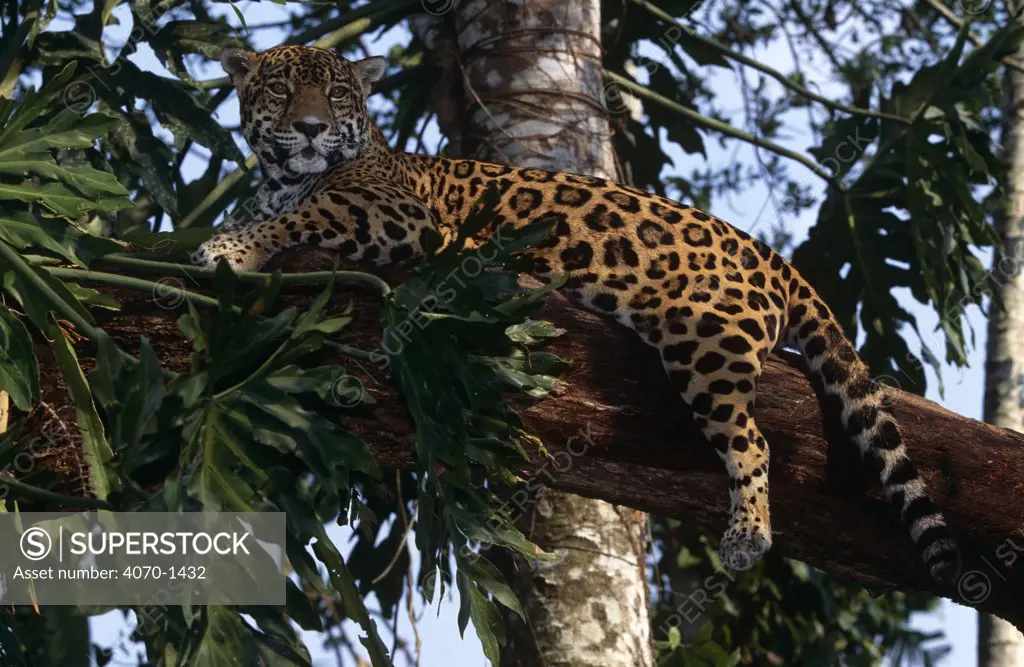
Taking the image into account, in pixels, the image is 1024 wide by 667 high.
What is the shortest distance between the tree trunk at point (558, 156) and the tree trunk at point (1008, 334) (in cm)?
267

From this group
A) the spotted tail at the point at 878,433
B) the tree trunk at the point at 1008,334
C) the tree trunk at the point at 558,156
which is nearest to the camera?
the spotted tail at the point at 878,433

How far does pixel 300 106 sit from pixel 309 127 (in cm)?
10

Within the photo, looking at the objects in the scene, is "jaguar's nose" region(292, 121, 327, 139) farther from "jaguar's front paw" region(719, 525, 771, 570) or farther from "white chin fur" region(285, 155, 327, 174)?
"jaguar's front paw" region(719, 525, 771, 570)

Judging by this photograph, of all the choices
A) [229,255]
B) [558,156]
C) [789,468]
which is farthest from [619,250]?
[229,255]

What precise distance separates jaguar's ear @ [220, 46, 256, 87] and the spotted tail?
8.28 feet

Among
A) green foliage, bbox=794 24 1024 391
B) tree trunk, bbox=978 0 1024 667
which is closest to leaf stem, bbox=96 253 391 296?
green foliage, bbox=794 24 1024 391

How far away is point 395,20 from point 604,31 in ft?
4.36

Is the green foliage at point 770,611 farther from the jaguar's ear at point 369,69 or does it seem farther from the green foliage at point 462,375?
the green foliage at point 462,375

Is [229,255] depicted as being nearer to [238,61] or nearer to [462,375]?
[462,375]

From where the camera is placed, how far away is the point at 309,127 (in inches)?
209

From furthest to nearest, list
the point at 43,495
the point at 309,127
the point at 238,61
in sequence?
the point at 238,61
the point at 309,127
the point at 43,495

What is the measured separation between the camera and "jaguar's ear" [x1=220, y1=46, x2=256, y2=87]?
18.4 feet

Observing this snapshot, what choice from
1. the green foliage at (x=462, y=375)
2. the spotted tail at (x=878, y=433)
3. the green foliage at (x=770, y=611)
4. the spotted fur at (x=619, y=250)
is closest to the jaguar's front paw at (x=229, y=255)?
the spotted fur at (x=619, y=250)

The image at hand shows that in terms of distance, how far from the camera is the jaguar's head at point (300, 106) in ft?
17.5
